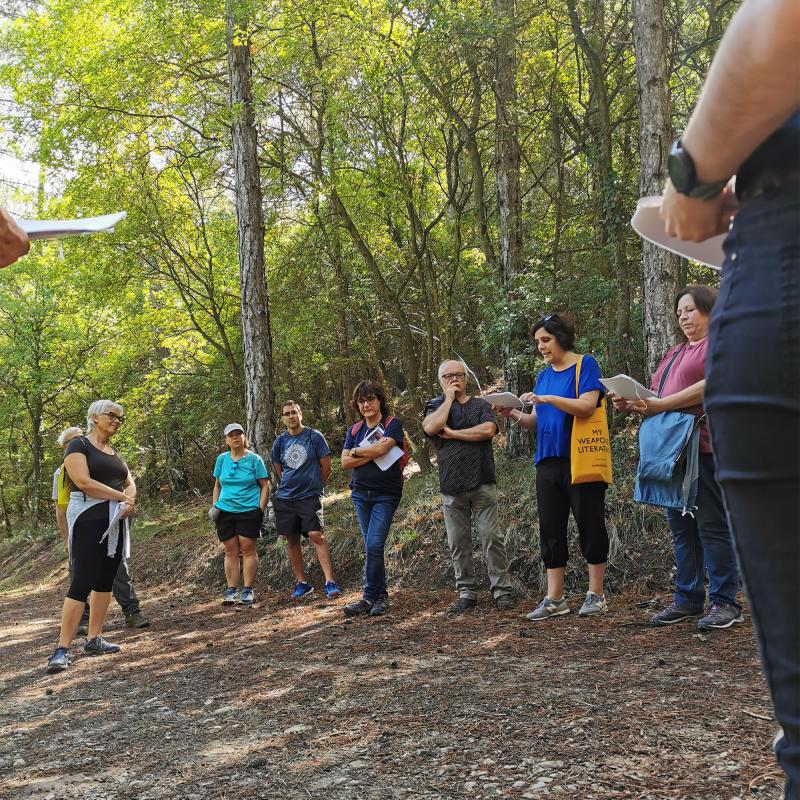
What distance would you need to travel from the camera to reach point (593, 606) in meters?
6.07

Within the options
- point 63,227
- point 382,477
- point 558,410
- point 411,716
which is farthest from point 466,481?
point 63,227

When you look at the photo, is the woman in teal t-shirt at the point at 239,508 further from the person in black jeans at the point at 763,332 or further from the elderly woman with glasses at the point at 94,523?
the person in black jeans at the point at 763,332

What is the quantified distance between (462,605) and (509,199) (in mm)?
6037

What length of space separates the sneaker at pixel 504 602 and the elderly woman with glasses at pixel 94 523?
3.15 m

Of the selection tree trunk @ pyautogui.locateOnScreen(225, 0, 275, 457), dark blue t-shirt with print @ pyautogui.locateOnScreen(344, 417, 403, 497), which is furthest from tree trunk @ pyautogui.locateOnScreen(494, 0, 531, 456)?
tree trunk @ pyautogui.locateOnScreen(225, 0, 275, 457)

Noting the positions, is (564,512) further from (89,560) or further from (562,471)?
(89,560)

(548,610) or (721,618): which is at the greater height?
(721,618)

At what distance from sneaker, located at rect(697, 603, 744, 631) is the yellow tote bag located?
1193 mm

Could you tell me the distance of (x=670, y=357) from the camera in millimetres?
5551

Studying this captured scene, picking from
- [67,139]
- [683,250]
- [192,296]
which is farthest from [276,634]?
[192,296]

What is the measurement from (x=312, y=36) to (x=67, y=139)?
4436 millimetres

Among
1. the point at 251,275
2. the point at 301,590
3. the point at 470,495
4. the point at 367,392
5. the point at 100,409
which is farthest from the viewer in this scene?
the point at 251,275

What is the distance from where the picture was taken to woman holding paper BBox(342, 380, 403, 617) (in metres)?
7.35

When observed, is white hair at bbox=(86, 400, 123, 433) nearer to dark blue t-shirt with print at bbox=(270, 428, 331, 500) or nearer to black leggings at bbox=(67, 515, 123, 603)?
black leggings at bbox=(67, 515, 123, 603)
